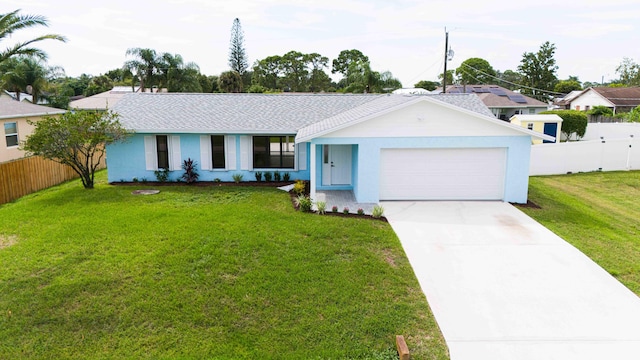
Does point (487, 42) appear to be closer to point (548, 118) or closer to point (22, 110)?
point (548, 118)

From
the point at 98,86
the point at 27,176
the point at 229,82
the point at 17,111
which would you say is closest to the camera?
the point at 27,176

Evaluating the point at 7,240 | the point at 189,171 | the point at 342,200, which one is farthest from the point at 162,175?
the point at 342,200

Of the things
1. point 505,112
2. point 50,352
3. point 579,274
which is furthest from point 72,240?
point 505,112

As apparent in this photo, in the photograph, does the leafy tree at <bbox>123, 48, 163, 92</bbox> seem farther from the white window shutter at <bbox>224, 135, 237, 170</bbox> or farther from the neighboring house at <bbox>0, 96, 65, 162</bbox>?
the white window shutter at <bbox>224, 135, 237, 170</bbox>

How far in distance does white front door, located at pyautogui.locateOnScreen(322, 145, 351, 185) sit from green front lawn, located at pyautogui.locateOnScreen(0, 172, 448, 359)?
14.6ft

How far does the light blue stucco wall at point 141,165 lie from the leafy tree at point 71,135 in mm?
1052

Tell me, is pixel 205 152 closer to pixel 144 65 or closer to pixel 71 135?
pixel 71 135

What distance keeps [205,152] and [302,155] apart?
13.2 ft

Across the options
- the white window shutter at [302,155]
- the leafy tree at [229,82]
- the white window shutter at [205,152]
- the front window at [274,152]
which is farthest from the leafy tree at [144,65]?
the white window shutter at [302,155]

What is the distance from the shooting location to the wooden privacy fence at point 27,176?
16.2m

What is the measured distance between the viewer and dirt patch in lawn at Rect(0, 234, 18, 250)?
1107 centimetres

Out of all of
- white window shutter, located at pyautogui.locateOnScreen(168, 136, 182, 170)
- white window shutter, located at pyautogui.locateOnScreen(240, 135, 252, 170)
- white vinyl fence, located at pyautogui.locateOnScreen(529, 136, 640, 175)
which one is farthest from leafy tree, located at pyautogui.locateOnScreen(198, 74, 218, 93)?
white vinyl fence, located at pyautogui.locateOnScreen(529, 136, 640, 175)

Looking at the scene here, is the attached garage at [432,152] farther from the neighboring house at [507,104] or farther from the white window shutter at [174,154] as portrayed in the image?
the neighboring house at [507,104]

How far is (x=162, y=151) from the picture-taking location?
18750 millimetres
